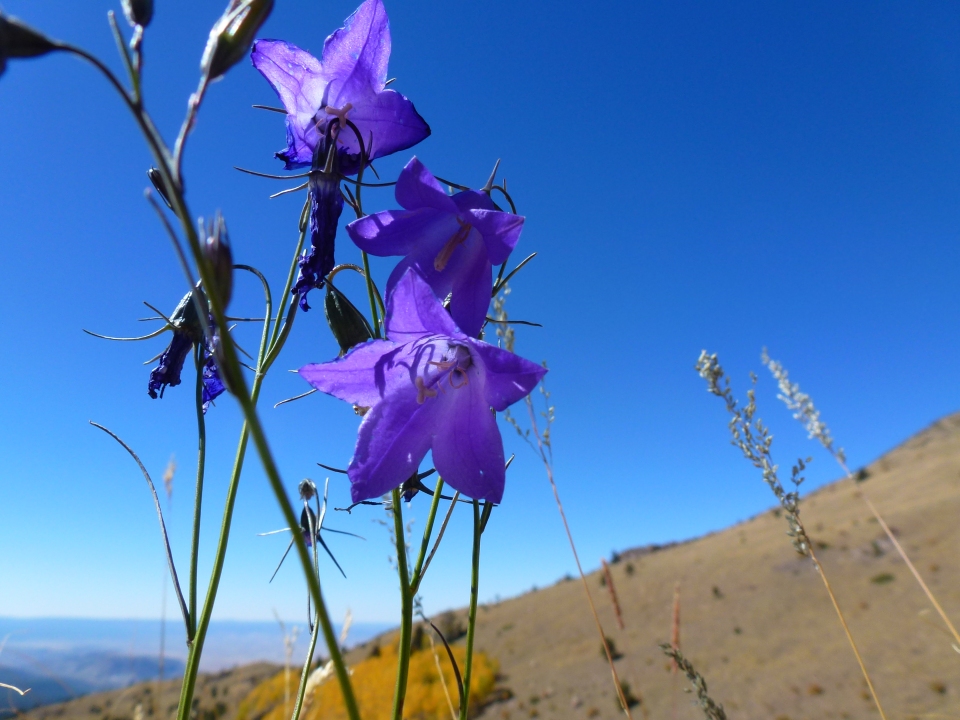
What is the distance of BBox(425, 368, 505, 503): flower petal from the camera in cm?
81

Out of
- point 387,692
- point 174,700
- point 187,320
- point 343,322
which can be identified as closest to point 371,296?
point 343,322

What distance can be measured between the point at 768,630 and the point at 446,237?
13994mm

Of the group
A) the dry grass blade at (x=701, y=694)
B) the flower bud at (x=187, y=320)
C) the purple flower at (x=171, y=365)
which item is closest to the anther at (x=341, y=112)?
the flower bud at (x=187, y=320)

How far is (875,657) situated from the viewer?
906 cm

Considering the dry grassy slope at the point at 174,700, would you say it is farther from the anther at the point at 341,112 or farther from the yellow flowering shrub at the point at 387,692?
the anther at the point at 341,112

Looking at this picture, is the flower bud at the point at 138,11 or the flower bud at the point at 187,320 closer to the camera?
the flower bud at the point at 138,11

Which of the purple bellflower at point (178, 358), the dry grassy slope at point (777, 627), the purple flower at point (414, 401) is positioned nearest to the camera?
the purple flower at point (414, 401)

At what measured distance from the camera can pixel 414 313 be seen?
2.57 feet

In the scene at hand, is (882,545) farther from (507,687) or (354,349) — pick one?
(354,349)

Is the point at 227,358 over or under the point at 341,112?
under

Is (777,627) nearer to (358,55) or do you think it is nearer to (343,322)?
(343,322)

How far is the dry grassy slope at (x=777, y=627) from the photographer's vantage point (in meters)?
8.42

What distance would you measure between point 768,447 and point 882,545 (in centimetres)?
1639

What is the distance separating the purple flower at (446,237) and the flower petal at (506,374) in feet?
0.18
